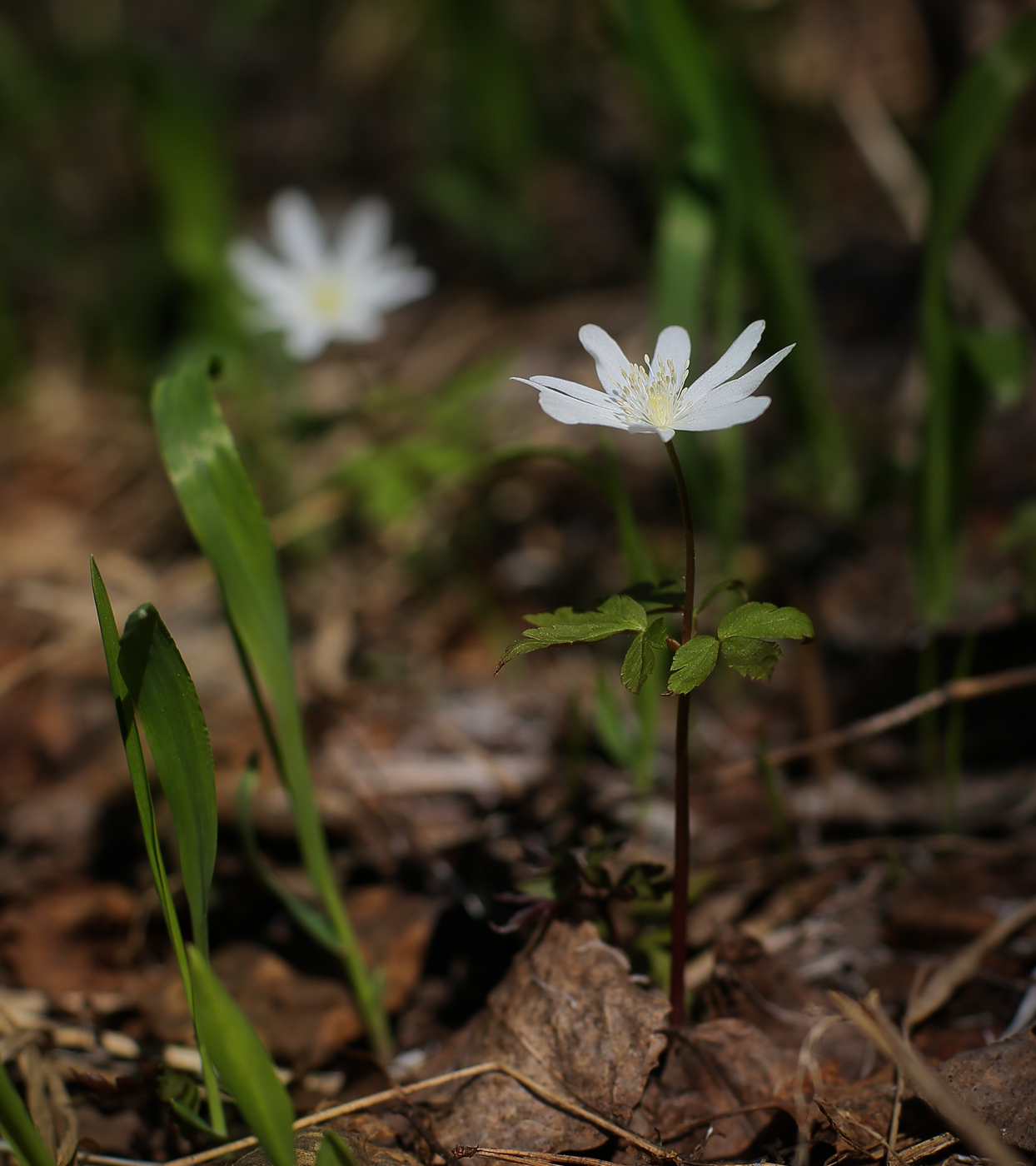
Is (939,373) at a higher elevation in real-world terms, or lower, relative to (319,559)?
higher

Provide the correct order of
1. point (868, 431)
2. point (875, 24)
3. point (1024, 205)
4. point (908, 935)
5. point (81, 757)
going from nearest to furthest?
point (908, 935)
point (81, 757)
point (868, 431)
point (1024, 205)
point (875, 24)

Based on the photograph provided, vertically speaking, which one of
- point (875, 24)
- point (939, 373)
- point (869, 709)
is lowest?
point (869, 709)

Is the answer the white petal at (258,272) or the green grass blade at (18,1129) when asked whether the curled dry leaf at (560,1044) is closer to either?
the green grass blade at (18,1129)

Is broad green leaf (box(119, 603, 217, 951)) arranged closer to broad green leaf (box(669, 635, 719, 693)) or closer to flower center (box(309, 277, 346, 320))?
broad green leaf (box(669, 635, 719, 693))

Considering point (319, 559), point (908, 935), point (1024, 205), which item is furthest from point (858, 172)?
point (908, 935)

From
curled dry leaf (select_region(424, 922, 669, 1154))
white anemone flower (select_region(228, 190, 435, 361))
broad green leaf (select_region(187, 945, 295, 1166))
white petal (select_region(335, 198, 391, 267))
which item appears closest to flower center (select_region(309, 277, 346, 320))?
white anemone flower (select_region(228, 190, 435, 361))

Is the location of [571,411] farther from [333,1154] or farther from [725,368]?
[333,1154]

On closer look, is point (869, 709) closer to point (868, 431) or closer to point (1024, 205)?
point (868, 431)
